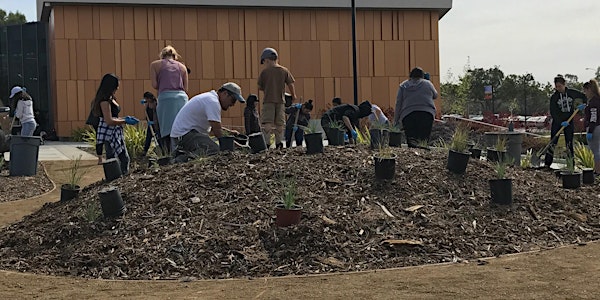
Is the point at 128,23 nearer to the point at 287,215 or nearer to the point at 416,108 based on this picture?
the point at 416,108

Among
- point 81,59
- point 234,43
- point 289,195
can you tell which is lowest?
point 289,195

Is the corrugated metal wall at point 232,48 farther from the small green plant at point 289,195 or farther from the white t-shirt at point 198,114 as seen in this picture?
the small green plant at point 289,195

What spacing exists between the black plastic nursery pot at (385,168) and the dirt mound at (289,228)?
90mm

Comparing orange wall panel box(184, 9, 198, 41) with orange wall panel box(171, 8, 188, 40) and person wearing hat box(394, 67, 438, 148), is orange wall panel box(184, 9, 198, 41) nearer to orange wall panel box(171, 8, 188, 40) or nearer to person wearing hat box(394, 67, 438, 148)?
orange wall panel box(171, 8, 188, 40)

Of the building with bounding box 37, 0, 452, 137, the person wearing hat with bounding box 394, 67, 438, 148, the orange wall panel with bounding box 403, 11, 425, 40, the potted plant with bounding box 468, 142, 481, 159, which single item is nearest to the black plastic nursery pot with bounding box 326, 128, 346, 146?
the person wearing hat with bounding box 394, 67, 438, 148

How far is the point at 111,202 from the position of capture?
5770 millimetres

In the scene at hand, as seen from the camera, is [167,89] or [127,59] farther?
[127,59]

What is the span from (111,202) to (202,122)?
1992 millimetres

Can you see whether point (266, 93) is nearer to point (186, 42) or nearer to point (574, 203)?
point (574, 203)

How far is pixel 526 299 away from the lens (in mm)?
3916

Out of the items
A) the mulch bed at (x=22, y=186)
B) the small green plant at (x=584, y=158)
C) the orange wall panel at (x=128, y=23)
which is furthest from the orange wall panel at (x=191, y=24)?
the small green plant at (x=584, y=158)

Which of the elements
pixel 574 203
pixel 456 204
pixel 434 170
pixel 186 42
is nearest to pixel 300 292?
pixel 456 204

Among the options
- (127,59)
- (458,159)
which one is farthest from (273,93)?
(127,59)

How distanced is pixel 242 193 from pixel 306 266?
1.34m
